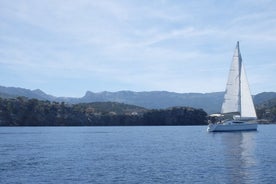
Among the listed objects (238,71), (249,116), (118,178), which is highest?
(238,71)

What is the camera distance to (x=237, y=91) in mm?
128000

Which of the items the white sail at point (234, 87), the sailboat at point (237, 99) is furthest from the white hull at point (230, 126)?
the white sail at point (234, 87)

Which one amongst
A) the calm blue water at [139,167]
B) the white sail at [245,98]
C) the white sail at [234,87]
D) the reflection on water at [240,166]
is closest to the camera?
the reflection on water at [240,166]

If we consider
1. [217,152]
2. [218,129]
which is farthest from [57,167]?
[218,129]

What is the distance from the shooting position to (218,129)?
130125 mm

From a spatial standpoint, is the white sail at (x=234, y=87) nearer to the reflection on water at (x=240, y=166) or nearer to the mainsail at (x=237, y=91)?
the mainsail at (x=237, y=91)

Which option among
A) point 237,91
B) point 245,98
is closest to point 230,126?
point 245,98

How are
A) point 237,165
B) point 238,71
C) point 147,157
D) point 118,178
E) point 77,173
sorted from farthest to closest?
point 238,71, point 147,157, point 237,165, point 77,173, point 118,178

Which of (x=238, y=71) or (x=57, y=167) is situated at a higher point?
(x=238, y=71)

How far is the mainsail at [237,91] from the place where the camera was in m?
128

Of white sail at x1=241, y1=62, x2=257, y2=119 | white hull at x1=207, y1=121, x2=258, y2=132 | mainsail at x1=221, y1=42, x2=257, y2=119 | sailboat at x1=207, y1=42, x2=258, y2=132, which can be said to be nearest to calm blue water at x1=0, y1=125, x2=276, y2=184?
white hull at x1=207, y1=121, x2=258, y2=132

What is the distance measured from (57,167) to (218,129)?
280ft

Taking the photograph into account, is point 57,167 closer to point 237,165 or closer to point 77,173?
point 77,173

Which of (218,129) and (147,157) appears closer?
(147,157)
